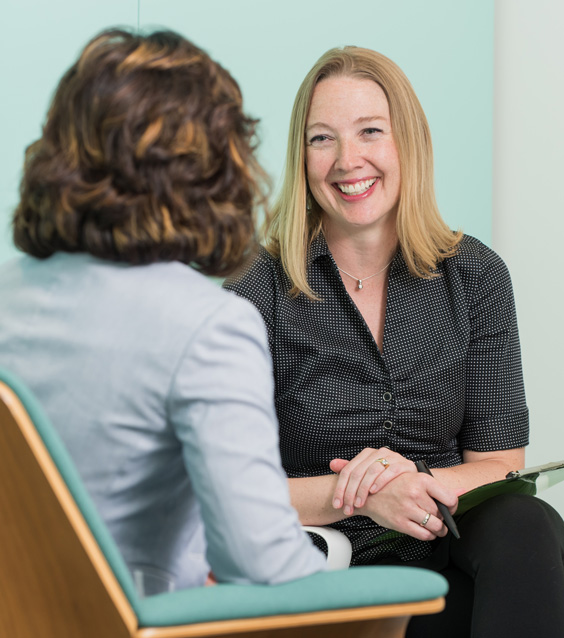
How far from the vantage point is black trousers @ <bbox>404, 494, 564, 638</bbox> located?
1.39 metres

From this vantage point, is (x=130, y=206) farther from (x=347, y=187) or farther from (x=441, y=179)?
(x=441, y=179)

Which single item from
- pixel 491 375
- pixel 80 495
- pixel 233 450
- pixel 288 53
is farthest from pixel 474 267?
pixel 80 495

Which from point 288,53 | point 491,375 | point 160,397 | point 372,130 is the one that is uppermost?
point 288,53

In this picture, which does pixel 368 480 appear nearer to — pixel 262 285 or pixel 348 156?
pixel 262 285

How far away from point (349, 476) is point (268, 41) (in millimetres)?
1468

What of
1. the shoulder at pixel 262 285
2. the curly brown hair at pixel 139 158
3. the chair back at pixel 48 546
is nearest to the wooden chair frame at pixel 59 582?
the chair back at pixel 48 546

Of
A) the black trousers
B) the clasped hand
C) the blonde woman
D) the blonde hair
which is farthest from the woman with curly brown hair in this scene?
the blonde hair

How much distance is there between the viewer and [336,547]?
1.72m

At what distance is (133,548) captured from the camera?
0.99m

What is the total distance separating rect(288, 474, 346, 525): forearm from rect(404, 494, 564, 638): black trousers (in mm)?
193

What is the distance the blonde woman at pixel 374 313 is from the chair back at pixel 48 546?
0.87 meters

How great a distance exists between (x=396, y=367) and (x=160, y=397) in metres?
1.05

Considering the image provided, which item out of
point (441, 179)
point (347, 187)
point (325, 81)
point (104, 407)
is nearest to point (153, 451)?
point (104, 407)

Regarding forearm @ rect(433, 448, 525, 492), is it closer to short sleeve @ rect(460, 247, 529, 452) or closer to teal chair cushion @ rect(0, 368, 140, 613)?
short sleeve @ rect(460, 247, 529, 452)
